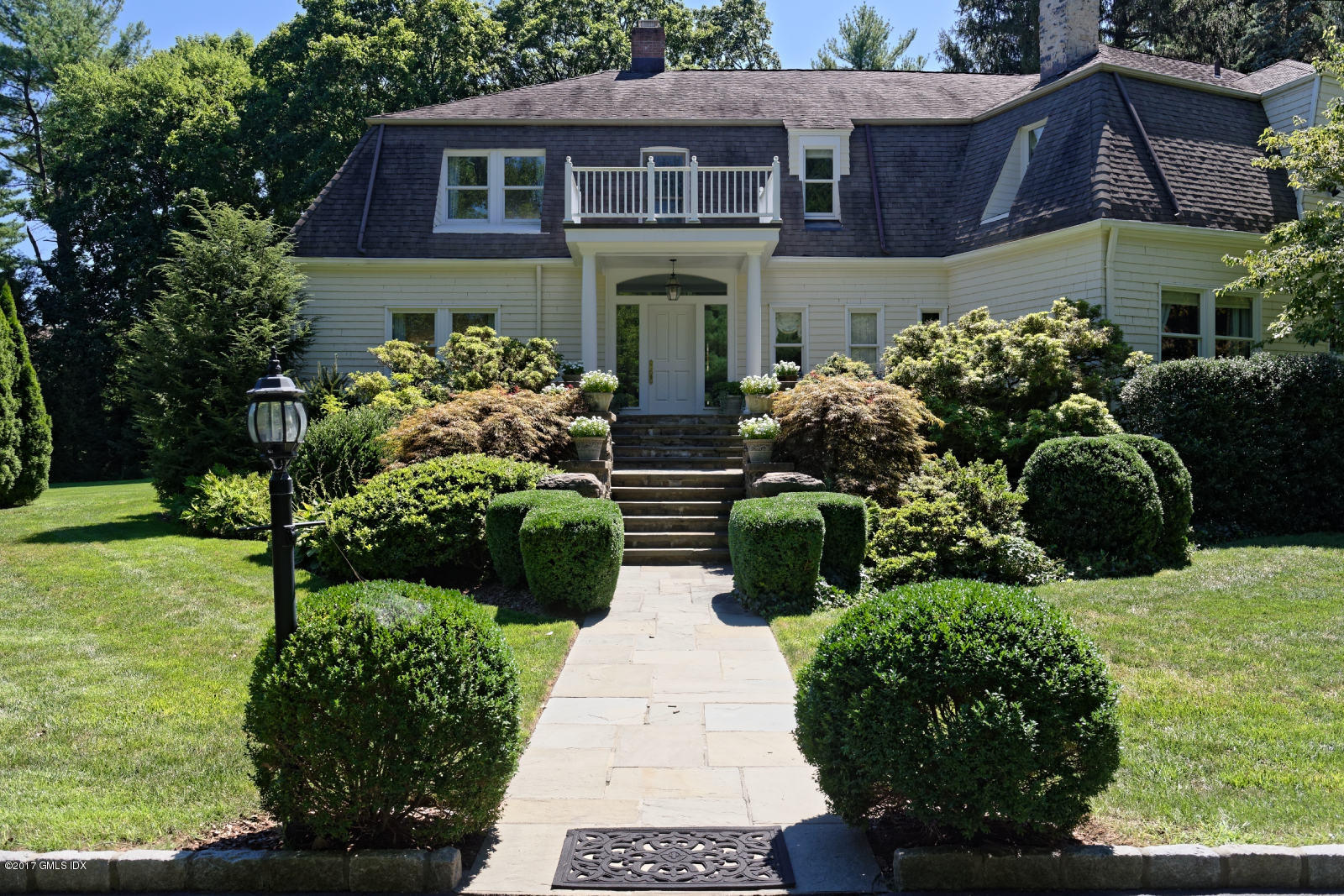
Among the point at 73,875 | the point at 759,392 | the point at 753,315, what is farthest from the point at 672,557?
Answer: the point at 73,875

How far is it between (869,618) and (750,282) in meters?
11.4

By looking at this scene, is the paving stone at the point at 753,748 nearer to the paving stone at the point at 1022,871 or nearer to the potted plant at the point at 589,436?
the paving stone at the point at 1022,871

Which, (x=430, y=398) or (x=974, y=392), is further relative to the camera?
(x=430, y=398)

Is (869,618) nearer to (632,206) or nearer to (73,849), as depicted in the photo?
(73,849)

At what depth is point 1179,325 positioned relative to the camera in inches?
570

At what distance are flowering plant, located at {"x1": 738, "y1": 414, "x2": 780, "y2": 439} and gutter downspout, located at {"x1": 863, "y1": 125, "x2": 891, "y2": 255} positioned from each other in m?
6.57

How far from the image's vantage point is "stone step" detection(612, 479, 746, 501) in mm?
12258

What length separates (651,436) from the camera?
14148 mm

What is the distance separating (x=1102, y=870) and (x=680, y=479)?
9.17 meters

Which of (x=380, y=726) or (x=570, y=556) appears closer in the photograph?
(x=380, y=726)

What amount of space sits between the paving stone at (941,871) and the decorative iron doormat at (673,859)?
18.0 inches

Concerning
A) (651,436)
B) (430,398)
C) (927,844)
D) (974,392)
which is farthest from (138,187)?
(927,844)

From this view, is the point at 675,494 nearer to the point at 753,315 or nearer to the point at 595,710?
the point at 753,315

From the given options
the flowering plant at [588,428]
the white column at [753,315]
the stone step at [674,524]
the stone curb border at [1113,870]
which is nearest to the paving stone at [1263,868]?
the stone curb border at [1113,870]
